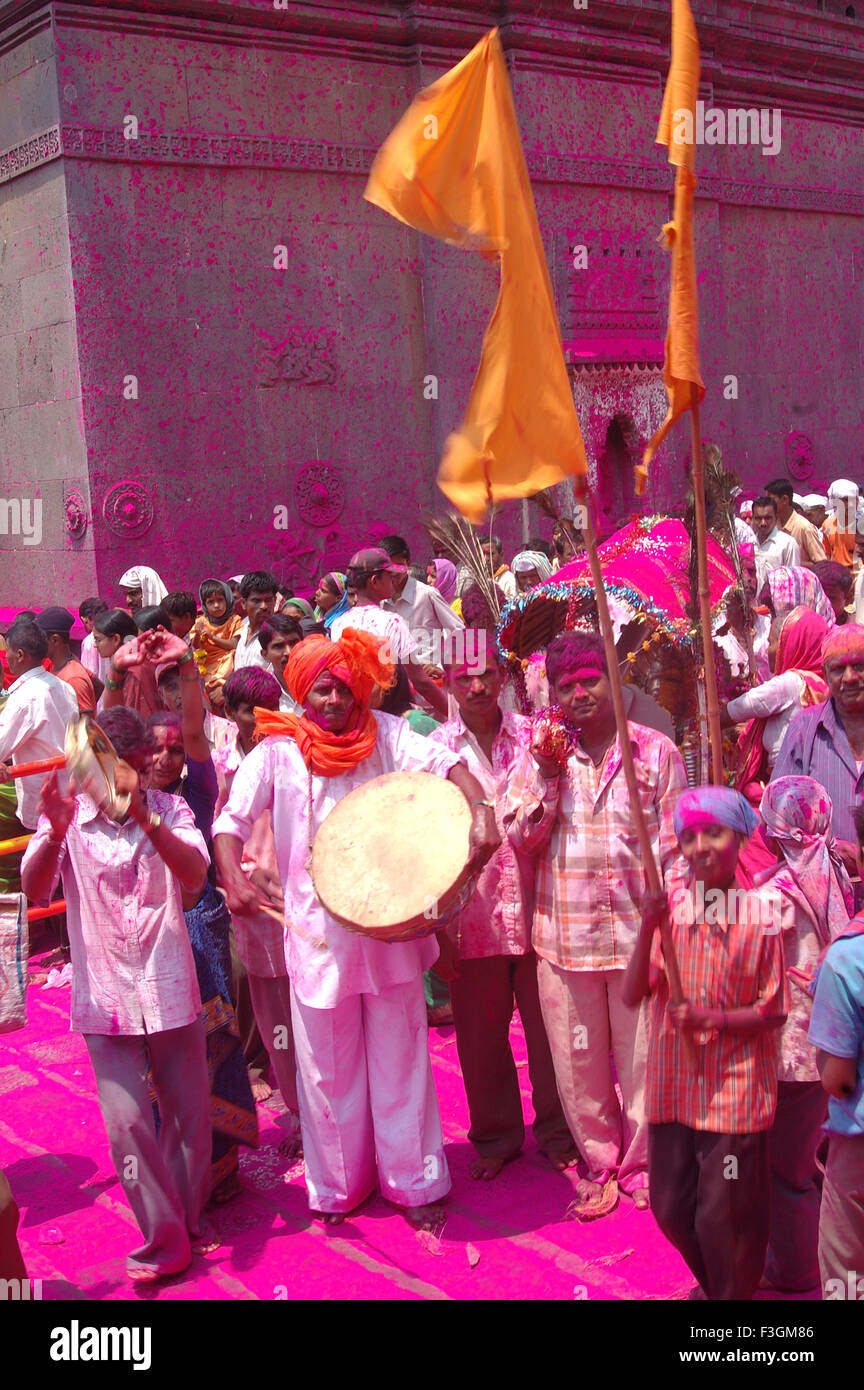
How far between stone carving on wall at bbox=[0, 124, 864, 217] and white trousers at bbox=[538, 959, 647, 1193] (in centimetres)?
829

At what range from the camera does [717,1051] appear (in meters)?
3.27

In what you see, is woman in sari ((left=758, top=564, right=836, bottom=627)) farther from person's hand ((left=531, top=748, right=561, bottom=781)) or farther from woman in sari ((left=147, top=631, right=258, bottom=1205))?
woman in sari ((left=147, top=631, right=258, bottom=1205))

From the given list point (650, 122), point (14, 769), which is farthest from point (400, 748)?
point (650, 122)

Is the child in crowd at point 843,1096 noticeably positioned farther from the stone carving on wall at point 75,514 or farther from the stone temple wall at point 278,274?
the stone carving on wall at point 75,514

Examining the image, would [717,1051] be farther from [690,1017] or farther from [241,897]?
Answer: [241,897]

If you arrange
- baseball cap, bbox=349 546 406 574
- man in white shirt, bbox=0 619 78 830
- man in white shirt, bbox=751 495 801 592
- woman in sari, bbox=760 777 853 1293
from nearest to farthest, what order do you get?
woman in sari, bbox=760 777 853 1293 → man in white shirt, bbox=0 619 78 830 → baseball cap, bbox=349 546 406 574 → man in white shirt, bbox=751 495 801 592

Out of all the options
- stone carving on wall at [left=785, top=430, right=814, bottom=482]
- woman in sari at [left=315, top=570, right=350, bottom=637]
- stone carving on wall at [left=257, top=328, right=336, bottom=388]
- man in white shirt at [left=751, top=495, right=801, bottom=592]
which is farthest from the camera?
stone carving on wall at [left=785, top=430, right=814, bottom=482]

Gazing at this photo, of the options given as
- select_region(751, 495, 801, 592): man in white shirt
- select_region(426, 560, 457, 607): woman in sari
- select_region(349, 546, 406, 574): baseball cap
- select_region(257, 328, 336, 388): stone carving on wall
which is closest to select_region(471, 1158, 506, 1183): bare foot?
select_region(349, 546, 406, 574): baseball cap

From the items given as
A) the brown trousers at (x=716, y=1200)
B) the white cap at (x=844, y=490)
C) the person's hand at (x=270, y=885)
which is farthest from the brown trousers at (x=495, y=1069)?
the white cap at (x=844, y=490)

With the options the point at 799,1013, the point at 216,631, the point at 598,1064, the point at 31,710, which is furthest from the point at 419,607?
the point at 799,1013

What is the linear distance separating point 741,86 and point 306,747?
41.8ft

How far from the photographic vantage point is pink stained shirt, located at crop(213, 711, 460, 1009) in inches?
167

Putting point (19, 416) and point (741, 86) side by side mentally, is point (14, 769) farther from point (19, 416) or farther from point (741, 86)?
point (741, 86)

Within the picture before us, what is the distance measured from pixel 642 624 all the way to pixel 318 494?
5.91 meters
